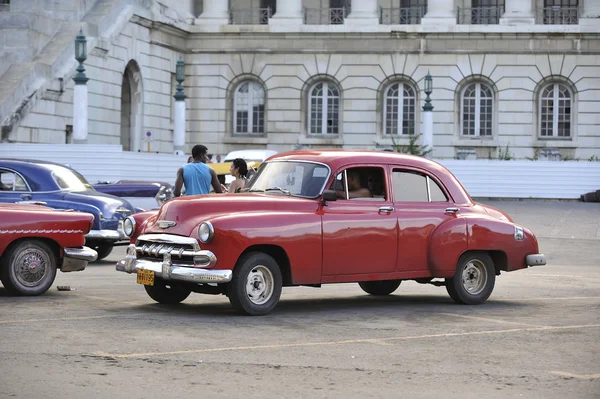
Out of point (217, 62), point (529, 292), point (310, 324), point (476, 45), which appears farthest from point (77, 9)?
point (310, 324)

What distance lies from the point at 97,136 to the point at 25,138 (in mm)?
5828

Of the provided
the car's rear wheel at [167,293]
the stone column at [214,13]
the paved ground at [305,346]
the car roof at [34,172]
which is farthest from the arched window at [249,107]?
the car's rear wheel at [167,293]

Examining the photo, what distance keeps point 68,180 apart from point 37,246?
16.0 feet

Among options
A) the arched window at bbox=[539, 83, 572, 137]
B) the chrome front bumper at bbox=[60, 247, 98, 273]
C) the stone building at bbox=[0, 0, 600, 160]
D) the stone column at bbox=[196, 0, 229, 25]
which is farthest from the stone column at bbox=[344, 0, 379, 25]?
the chrome front bumper at bbox=[60, 247, 98, 273]

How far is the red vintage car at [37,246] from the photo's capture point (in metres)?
14.7

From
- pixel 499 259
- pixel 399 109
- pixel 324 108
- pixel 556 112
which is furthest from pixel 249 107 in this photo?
pixel 499 259

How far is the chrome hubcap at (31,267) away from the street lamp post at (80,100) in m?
22.8

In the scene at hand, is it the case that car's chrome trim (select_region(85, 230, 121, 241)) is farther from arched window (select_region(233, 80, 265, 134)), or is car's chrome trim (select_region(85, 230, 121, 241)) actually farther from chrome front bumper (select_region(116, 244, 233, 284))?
arched window (select_region(233, 80, 265, 134))

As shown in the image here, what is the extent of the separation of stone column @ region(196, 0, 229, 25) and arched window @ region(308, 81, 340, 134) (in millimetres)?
4669

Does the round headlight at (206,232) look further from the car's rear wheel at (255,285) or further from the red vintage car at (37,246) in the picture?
the red vintage car at (37,246)

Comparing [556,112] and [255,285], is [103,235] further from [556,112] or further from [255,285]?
[556,112]

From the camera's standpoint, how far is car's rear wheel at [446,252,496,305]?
589 inches

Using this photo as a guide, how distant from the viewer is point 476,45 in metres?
53.0

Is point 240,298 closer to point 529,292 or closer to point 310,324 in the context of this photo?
point 310,324
